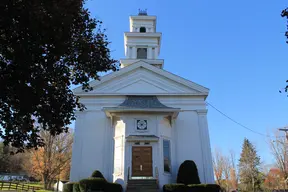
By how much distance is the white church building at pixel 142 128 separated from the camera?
20188 mm

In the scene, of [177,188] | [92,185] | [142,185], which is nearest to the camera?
[92,185]

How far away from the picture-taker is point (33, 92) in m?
9.00

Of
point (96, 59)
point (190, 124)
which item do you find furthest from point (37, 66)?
point (190, 124)

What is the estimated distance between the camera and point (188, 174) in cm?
1902

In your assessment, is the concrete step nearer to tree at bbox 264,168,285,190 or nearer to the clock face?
the clock face

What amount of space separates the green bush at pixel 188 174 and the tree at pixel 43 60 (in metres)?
11.1

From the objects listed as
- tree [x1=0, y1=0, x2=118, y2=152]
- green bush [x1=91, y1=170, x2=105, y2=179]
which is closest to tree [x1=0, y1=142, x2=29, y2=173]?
green bush [x1=91, y1=170, x2=105, y2=179]

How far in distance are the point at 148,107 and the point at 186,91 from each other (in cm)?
448

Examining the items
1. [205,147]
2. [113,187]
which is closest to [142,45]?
[205,147]

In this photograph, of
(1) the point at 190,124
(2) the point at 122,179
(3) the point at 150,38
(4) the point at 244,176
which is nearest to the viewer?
(2) the point at 122,179

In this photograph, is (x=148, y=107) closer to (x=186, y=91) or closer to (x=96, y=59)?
(x=186, y=91)

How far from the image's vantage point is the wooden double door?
64.6 feet

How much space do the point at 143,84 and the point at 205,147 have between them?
7.71 meters

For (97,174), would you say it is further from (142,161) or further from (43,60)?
(43,60)
